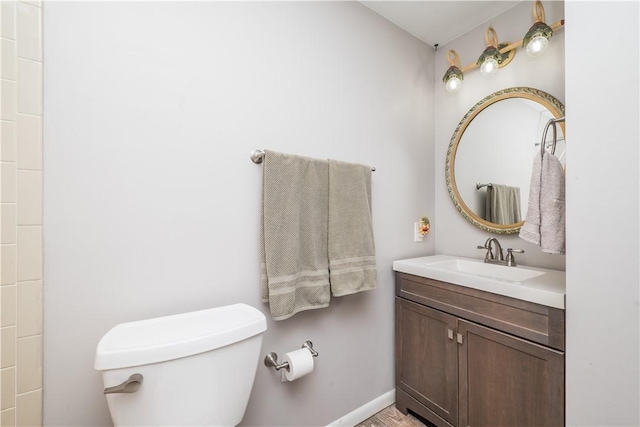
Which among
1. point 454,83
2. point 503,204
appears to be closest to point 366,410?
point 503,204

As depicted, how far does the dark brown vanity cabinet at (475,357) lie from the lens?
1024 mm

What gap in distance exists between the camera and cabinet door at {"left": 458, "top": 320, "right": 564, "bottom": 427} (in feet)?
3.30

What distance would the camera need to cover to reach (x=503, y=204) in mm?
1586

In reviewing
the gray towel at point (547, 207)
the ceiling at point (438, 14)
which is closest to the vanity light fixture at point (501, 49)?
the ceiling at point (438, 14)

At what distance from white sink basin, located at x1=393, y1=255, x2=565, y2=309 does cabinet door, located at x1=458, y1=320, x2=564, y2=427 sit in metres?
0.19

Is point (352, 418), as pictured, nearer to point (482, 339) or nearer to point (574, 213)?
point (482, 339)

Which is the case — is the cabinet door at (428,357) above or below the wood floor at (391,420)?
above

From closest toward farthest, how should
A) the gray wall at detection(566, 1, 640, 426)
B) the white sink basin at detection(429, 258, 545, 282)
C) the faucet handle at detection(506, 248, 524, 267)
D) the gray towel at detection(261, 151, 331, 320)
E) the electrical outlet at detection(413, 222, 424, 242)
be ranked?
the gray wall at detection(566, 1, 640, 426), the gray towel at detection(261, 151, 331, 320), the white sink basin at detection(429, 258, 545, 282), the faucet handle at detection(506, 248, 524, 267), the electrical outlet at detection(413, 222, 424, 242)

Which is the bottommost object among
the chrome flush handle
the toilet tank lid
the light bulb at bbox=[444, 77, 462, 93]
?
the chrome flush handle

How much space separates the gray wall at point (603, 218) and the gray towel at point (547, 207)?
19cm

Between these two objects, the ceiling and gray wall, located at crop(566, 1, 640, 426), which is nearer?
gray wall, located at crop(566, 1, 640, 426)

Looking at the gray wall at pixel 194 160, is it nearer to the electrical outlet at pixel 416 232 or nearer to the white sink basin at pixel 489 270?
the electrical outlet at pixel 416 232

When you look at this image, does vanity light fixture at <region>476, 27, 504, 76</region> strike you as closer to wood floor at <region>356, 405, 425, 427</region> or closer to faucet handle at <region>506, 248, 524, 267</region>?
faucet handle at <region>506, 248, 524, 267</region>

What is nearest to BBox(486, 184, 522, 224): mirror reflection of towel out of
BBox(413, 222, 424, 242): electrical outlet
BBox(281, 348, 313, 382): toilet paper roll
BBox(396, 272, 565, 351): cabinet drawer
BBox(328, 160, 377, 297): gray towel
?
BBox(413, 222, 424, 242): electrical outlet
